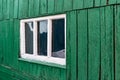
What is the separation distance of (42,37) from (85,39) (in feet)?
4.33

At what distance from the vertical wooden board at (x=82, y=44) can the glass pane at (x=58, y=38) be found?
1.62 feet

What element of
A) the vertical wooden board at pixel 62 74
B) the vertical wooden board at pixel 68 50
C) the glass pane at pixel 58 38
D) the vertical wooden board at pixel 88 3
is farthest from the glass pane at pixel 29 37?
the vertical wooden board at pixel 88 3

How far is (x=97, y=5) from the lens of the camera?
3.41m

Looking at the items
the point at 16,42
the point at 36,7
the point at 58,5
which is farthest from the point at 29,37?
the point at 58,5

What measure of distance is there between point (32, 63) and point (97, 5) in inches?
80.0

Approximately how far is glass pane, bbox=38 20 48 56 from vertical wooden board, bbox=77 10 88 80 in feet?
3.41

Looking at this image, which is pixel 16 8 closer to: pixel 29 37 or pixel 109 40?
pixel 29 37

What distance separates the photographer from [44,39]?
471 centimetres

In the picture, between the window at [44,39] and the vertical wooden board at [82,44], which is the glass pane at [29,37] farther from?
the vertical wooden board at [82,44]

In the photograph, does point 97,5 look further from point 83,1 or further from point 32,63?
point 32,63

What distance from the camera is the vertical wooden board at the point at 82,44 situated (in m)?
3.63

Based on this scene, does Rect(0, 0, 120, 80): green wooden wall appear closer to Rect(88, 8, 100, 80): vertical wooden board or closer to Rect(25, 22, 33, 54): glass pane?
Rect(88, 8, 100, 80): vertical wooden board

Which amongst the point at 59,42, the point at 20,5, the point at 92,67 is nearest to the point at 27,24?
the point at 20,5

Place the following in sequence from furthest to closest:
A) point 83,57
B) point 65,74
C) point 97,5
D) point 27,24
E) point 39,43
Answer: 1. point 27,24
2. point 39,43
3. point 65,74
4. point 83,57
5. point 97,5
